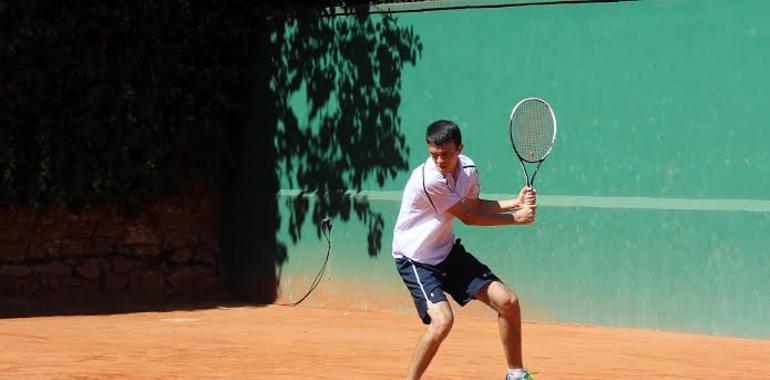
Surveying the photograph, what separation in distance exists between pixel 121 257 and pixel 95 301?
0.50 metres

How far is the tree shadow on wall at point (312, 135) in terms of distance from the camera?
40.6 ft

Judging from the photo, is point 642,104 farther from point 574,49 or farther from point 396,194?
point 396,194

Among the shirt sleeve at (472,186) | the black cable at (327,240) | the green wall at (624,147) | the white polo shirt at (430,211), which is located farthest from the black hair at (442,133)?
the black cable at (327,240)

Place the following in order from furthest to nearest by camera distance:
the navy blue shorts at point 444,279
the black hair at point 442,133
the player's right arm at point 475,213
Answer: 1. the player's right arm at point 475,213
2. the navy blue shorts at point 444,279
3. the black hair at point 442,133

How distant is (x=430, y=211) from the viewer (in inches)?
279

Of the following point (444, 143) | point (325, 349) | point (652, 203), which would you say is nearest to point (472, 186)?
point (444, 143)

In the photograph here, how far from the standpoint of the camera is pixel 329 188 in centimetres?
1280

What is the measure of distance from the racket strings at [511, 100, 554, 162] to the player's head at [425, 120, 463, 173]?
69 centimetres

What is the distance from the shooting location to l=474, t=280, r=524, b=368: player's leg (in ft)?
22.6

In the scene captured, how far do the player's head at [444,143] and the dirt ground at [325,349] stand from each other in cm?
186

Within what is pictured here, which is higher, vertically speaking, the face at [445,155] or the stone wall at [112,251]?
the face at [445,155]

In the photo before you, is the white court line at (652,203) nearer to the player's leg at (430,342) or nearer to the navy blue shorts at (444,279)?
the navy blue shorts at (444,279)

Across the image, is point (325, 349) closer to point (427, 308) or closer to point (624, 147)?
point (427, 308)

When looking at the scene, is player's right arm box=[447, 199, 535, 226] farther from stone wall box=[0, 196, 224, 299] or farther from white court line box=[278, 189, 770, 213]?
stone wall box=[0, 196, 224, 299]
